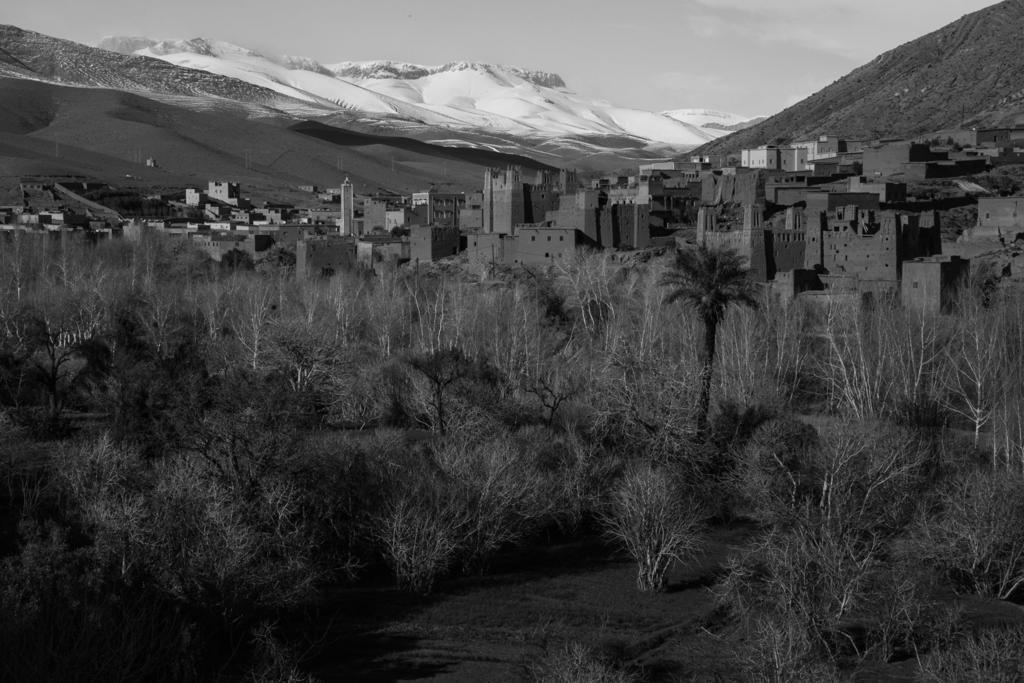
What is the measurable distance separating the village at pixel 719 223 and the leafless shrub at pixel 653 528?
12.7m

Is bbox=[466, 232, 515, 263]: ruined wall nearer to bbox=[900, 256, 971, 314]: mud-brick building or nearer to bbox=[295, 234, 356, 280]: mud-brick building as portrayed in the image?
bbox=[295, 234, 356, 280]: mud-brick building

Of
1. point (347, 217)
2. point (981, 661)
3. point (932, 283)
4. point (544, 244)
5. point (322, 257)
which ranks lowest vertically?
point (981, 661)

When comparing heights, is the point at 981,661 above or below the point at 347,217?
below

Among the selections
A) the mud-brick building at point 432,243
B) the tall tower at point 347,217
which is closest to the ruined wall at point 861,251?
the mud-brick building at point 432,243

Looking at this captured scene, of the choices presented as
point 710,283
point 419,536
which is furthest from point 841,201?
point 419,536

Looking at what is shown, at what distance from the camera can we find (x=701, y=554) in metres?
19.2

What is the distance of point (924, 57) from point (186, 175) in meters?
48.2

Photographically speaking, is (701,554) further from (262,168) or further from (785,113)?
(262,168)

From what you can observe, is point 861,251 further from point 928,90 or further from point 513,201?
point 928,90

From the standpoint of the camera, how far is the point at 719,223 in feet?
128

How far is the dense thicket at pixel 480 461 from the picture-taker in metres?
14.8

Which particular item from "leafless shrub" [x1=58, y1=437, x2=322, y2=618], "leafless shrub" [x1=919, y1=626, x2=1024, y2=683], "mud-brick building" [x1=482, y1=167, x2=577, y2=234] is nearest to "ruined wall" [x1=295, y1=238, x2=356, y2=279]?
"mud-brick building" [x1=482, y1=167, x2=577, y2=234]

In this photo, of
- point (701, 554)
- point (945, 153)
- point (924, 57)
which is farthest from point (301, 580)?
point (924, 57)

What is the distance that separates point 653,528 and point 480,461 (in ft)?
9.52
